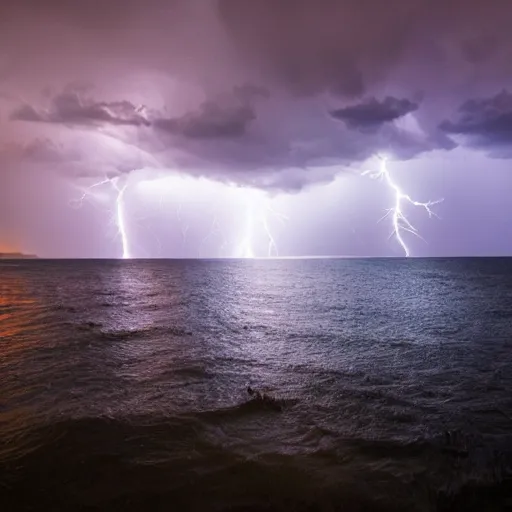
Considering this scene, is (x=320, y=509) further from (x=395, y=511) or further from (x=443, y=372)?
(x=443, y=372)

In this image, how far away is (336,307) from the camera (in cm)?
3194

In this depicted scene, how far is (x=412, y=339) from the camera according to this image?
19422 mm

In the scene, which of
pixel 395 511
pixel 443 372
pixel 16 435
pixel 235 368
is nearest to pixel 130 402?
pixel 16 435

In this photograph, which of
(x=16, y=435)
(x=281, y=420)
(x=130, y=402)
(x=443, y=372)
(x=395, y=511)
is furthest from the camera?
(x=443, y=372)

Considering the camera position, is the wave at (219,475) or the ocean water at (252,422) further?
the ocean water at (252,422)

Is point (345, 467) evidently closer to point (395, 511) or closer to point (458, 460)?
point (395, 511)

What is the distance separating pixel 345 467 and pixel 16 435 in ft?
22.7

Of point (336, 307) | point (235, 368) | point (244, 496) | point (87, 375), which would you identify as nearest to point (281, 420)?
point (244, 496)

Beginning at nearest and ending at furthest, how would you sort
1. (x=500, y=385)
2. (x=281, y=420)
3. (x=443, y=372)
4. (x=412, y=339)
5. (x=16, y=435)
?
(x=16, y=435)
(x=281, y=420)
(x=500, y=385)
(x=443, y=372)
(x=412, y=339)

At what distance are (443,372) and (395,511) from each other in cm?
898

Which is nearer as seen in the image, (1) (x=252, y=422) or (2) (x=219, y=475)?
(2) (x=219, y=475)

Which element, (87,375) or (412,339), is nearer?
(87,375)

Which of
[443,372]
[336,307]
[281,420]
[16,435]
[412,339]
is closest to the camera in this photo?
[16,435]

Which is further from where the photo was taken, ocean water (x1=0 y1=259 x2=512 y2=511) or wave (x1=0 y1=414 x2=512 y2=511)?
ocean water (x1=0 y1=259 x2=512 y2=511)
